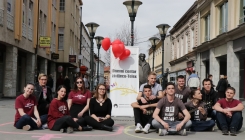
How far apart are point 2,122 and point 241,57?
1802cm

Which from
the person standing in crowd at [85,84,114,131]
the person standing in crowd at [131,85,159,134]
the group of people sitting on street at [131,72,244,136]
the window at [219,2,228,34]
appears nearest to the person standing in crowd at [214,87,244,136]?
the group of people sitting on street at [131,72,244,136]

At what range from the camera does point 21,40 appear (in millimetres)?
22578

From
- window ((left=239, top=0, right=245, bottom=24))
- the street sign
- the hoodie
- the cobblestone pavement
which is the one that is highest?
window ((left=239, top=0, right=245, bottom=24))

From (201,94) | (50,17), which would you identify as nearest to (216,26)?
(50,17)

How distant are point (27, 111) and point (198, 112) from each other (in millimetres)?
4359

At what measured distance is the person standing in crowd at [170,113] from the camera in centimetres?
781

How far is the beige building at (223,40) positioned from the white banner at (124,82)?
32.3 feet

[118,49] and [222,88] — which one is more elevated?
[118,49]

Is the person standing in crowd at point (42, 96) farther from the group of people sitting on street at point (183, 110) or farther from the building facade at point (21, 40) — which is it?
the building facade at point (21, 40)

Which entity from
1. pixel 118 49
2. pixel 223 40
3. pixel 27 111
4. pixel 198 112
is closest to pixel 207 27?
pixel 223 40

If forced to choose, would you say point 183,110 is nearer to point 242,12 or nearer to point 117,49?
point 117,49

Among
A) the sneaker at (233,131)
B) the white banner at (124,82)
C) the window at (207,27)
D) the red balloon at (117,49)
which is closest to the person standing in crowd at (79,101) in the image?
the red balloon at (117,49)

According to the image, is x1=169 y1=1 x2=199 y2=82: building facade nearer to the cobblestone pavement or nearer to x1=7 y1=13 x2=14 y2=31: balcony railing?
x1=7 y1=13 x2=14 y2=31: balcony railing

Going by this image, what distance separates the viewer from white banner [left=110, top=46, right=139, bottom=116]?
11.7 meters
